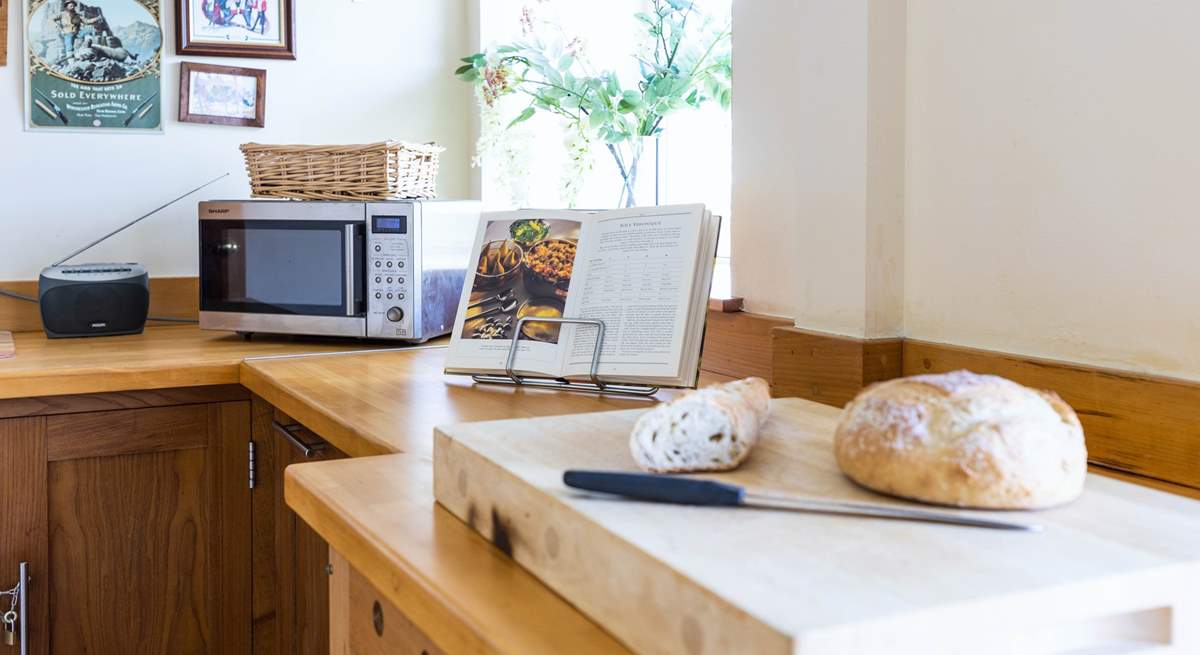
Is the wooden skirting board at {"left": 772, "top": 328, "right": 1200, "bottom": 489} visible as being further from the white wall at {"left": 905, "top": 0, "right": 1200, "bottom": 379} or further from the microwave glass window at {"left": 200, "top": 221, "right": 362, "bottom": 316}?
the microwave glass window at {"left": 200, "top": 221, "right": 362, "bottom": 316}

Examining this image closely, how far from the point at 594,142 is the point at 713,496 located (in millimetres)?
1674

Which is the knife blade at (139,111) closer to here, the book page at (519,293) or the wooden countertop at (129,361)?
the wooden countertop at (129,361)

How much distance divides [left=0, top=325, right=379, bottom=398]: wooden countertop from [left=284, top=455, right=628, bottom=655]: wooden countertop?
0.90m

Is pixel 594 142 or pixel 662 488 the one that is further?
pixel 594 142

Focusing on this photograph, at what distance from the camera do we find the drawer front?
0.78m

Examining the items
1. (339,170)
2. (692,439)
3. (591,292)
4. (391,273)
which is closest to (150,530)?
(391,273)

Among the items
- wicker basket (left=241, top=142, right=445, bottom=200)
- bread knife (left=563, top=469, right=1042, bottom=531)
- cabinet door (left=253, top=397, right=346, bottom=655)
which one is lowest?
cabinet door (left=253, top=397, right=346, bottom=655)

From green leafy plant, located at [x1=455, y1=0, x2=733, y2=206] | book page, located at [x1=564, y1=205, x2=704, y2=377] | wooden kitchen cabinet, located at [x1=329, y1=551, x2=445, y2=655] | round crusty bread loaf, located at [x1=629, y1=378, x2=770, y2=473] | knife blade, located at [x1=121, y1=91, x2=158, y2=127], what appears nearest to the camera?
round crusty bread loaf, located at [x1=629, y1=378, x2=770, y2=473]

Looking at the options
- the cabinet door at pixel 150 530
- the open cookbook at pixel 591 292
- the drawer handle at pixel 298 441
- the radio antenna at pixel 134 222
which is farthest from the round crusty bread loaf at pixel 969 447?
the radio antenna at pixel 134 222

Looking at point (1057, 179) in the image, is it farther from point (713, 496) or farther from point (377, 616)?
point (377, 616)

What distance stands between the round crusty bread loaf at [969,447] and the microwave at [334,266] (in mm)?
1386

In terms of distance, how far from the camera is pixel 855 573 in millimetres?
500

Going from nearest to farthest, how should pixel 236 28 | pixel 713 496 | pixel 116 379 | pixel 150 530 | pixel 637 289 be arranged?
pixel 713 496
pixel 637 289
pixel 116 379
pixel 150 530
pixel 236 28

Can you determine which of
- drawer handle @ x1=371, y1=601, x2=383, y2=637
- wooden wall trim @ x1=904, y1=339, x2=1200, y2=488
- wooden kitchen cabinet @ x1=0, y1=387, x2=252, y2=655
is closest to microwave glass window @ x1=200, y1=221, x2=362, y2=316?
wooden kitchen cabinet @ x1=0, y1=387, x2=252, y2=655
